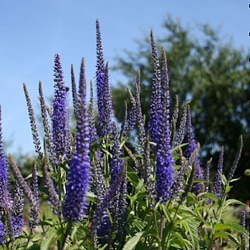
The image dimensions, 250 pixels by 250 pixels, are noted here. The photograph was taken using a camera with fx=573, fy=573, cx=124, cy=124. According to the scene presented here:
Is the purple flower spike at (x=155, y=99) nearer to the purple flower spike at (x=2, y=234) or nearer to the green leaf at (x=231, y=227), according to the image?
the green leaf at (x=231, y=227)

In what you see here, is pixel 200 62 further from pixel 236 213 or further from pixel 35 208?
pixel 35 208

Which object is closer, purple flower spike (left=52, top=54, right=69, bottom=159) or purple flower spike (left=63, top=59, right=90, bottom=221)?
purple flower spike (left=63, top=59, right=90, bottom=221)

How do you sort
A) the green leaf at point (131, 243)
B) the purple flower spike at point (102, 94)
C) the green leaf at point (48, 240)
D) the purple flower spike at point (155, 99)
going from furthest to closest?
1. the purple flower spike at point (102, 94)
2. the purple flower spike at point (155, 99)
3. the green leaf at point (131, 243)
4. the green leaf at point (48, 240)

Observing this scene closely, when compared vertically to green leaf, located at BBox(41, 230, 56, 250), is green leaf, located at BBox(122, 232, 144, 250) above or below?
below

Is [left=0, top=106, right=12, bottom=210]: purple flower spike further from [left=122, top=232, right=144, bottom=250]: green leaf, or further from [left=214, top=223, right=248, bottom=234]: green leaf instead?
[left=214, top=223, right=248, bottom=234]: green leaf

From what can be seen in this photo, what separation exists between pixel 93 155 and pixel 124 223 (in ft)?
1.99

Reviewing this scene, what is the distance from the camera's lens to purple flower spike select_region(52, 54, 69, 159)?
4.57 m

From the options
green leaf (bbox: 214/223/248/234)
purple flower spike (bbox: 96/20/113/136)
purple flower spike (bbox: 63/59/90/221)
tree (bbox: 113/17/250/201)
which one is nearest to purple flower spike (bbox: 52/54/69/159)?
purple flower spike (bbox: 96/20/113/136)

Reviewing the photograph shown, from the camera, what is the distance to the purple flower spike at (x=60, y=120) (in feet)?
15.0

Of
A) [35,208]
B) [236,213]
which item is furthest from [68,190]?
[236,213]

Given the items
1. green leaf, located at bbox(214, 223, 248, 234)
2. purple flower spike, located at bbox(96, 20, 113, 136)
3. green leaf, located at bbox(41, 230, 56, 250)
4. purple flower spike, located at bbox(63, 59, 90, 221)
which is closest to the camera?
purple flower spike, located at bbox(63, 59, 90, 221)

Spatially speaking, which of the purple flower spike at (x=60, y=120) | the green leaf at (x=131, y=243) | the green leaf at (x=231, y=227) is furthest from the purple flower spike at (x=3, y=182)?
the green leaf at (x=231, y=227)

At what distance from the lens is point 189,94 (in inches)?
1378

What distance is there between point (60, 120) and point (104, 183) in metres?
0.62
